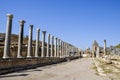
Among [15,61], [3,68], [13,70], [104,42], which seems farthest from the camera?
[104,42]

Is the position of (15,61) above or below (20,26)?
below

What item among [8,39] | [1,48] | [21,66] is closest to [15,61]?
[21,66]

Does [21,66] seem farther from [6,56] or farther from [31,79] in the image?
[31,79]

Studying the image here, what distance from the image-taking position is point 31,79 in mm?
14219

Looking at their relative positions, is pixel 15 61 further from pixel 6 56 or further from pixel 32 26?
pixel 32 26

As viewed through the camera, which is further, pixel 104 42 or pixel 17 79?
pixel 104 42

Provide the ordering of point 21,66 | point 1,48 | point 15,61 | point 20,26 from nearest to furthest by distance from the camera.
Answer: point 15,61
point 21,66
point 20,26
point 1,48

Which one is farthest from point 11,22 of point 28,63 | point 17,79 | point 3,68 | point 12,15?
point 17,79

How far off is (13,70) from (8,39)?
564cm

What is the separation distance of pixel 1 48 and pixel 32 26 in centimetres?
2840

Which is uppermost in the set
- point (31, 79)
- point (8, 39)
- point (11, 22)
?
point (11, 22)

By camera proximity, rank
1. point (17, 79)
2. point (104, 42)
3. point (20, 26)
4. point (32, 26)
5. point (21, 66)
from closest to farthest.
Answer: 1. point (17, 79)
2. point (21, 66)
3. point (20, 26)
4. point (32, 26)
5. point (104, 42)

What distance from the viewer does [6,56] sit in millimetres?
25109

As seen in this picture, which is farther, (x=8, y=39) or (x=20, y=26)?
(x=20, y=26)
